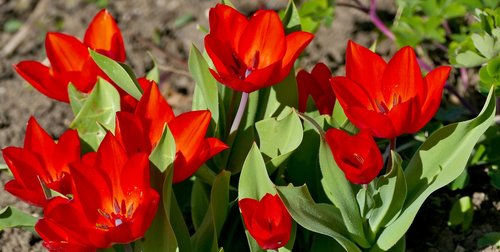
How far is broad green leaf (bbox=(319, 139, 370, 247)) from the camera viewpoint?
212cm

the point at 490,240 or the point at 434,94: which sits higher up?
the point at 434,94

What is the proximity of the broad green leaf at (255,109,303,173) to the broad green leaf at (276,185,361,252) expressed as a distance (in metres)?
0.19

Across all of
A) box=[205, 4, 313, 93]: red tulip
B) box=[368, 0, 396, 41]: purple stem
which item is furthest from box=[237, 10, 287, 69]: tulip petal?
box=[368, 0, 396, 41]: purple stem

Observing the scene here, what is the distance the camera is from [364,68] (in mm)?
2150

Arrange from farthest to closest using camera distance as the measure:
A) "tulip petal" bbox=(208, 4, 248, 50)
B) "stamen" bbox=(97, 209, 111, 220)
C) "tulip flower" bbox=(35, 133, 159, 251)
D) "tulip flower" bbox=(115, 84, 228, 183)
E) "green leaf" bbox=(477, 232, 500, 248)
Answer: "green leaf" bbox=(477, 232, 500, 248), "tulip petal" bbox=(208, 4, 248, 50), "tulip flower" bbox=(115, 84, 228, 183), "stamen" bbox=(97, 209, 111, 220), "tulip flower" bbox=(35, 133, 159, 251)

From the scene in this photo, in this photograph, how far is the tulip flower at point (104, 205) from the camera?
1.86 m

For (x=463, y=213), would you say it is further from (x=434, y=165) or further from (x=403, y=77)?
(x=403, y=77)

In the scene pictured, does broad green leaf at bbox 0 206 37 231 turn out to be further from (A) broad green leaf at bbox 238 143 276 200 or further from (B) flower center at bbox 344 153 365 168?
(B) flower center at bbox 344 153 365 168

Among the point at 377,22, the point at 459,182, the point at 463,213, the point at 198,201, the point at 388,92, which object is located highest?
the point at 388,92

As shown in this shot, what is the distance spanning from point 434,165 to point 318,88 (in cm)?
43

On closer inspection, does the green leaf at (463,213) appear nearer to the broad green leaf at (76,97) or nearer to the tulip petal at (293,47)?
the tulip petal at (293,47)

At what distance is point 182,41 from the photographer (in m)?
3.87

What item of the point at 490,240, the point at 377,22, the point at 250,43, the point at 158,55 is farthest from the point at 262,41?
the point at 158,55

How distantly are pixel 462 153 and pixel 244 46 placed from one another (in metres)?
0.61
